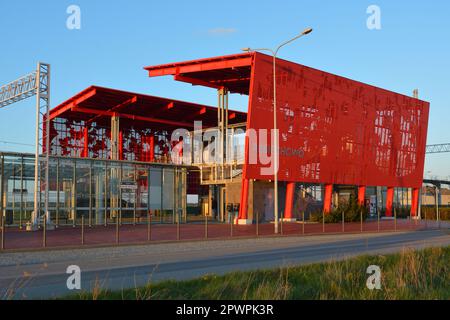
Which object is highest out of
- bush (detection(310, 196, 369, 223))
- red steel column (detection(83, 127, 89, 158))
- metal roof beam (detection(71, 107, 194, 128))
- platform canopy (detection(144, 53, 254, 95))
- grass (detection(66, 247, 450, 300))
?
platform canopy (detection(144, 53, 254, 95))

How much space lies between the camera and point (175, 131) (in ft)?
202

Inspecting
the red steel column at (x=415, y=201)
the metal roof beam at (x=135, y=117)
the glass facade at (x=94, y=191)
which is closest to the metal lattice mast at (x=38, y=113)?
the glass facade at (x=94, y=191)

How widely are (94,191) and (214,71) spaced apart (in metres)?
11.5

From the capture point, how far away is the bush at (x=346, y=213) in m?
41.3

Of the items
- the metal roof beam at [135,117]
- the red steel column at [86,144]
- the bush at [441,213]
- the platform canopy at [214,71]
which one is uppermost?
the platform canopy at [214,71]

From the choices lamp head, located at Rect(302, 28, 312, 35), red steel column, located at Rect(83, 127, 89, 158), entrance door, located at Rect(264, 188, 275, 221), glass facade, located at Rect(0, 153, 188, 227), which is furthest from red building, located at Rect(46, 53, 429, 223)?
lamp head, located at Rect(302, 28, 312, 35)

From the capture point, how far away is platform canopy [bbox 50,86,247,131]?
1834 inches

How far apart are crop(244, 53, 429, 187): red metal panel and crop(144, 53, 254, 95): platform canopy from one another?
174cm

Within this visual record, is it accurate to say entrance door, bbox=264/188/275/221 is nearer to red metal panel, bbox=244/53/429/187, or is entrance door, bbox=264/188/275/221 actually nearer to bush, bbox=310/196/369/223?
red metal panel, bbox=244/53/429/187

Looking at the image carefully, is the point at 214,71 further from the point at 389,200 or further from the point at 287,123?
the point at 389,200

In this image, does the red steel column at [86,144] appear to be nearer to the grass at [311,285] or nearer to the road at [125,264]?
the road at [125,264]

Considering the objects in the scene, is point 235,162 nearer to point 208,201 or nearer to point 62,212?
point 208,201

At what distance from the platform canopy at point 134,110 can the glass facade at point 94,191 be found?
8.76 meters
